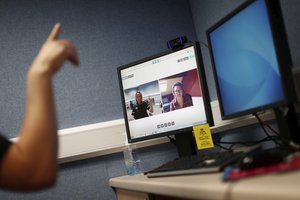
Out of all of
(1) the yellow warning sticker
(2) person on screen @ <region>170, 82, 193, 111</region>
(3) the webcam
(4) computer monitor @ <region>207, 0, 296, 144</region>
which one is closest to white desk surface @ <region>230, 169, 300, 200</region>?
(4) computer monitor @ <region>207, 0, 296, 144</region>

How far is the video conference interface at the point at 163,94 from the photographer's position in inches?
64.3

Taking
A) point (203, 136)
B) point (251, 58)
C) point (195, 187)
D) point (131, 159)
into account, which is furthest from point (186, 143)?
point (195, 187)

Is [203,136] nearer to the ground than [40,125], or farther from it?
nearer to the ground

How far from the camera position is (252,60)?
116 cm

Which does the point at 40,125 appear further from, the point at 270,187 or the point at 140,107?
Answer: the point at 140,107

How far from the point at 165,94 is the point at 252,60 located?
0.62 metres

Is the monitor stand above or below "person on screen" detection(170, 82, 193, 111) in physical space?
below

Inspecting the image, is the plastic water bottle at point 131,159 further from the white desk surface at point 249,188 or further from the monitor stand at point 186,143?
the white desk surface at point 249,188

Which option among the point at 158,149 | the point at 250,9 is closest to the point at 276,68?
the point at 250,9

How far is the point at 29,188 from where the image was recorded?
2.57ft

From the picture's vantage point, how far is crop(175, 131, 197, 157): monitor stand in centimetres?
166

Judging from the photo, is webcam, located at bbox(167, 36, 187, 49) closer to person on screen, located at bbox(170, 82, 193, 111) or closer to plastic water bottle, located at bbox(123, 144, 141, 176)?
person on screen, located at bbox(170, 82, 193, 111)

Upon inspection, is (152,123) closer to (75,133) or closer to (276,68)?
(75,133)

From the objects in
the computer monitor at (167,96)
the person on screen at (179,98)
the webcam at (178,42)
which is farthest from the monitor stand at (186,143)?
the webcam at (178,42)
